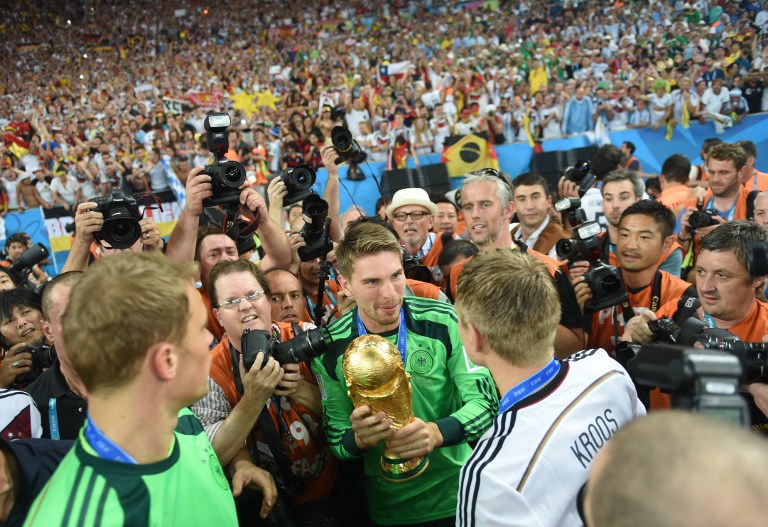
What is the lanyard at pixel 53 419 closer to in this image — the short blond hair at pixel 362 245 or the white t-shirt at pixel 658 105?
the short blond hair at pixel 362 245

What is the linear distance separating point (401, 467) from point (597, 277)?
1.50 meters

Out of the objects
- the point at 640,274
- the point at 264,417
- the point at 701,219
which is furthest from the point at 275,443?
the point at 701,219

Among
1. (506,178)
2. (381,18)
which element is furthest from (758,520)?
(381,18)

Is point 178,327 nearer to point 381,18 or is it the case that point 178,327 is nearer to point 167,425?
point 167,425

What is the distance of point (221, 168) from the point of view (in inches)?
135

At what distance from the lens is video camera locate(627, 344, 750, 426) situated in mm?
992

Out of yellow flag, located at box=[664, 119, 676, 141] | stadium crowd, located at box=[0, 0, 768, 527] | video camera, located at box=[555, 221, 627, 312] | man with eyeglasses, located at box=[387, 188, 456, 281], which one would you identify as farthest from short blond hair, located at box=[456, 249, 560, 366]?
yellow flag, located at box=[664, 119, 676, 141]

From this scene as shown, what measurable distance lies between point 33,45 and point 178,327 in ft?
83.3

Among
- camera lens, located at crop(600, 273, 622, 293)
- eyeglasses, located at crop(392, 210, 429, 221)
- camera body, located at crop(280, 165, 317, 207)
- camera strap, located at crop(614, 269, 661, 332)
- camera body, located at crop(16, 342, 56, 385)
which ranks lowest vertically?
camera strap, located at crop(614, 269, 661, 332)

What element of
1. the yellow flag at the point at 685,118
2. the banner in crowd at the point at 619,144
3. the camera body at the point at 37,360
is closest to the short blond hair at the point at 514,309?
the camera body at the point at 37,360

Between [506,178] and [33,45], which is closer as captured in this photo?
[506,178]

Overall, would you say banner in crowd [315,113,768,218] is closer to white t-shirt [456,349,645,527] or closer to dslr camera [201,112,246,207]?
dslr camera [201,112,246,207]

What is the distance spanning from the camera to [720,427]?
92 cm

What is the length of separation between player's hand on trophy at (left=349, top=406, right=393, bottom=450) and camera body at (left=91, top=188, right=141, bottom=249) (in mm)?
1772
